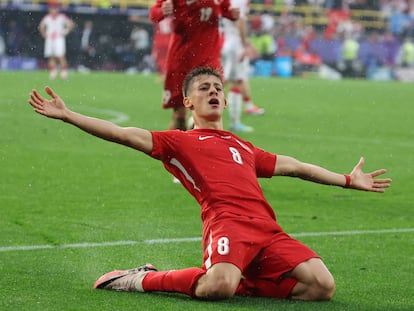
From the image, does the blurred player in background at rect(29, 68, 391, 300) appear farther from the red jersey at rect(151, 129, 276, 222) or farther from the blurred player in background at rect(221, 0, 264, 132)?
the blurred player in background at rect(221, 0, 264, 132)

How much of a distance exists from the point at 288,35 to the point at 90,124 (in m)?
38.4

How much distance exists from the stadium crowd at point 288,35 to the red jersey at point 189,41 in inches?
1136

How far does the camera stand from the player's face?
5.83m

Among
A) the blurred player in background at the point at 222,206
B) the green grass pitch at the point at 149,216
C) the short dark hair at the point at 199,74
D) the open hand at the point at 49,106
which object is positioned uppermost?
the short dark hair at the point at 199,74

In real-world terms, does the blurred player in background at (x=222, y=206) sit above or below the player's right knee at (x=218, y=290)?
above

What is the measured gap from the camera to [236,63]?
16656 mm

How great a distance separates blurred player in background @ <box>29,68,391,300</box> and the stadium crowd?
33.1m

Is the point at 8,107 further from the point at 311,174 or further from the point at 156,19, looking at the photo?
→ the point at 311,174

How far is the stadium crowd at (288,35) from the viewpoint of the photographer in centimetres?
3944

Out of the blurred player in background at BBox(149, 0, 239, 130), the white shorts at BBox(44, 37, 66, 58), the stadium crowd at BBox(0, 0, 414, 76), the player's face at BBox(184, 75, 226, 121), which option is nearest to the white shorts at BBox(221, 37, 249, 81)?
the blurred player in background at BBox(149, 0, 239, 130)

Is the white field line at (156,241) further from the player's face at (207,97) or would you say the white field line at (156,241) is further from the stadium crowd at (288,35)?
the stadium crowd at (288,35)

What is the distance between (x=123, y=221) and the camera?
780 centimetres

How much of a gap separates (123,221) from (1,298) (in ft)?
8.60

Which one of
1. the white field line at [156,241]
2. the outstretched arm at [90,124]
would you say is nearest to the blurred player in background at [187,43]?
the white field line at [156,241]
